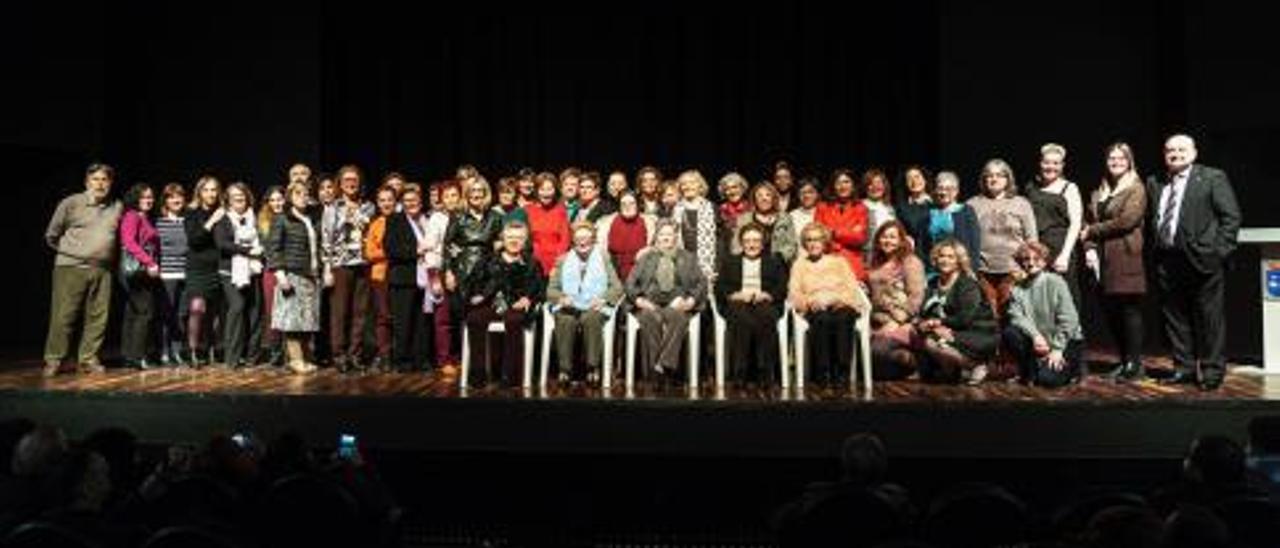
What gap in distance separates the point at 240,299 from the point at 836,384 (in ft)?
13.3

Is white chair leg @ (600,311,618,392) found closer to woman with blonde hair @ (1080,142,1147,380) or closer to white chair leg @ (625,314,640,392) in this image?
A: white chair leg @ (625,314,640,392)

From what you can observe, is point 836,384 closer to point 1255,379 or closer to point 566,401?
point 566,401

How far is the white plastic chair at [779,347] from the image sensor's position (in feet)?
22.1

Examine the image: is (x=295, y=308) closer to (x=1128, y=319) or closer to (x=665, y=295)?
(x=665, y=295)

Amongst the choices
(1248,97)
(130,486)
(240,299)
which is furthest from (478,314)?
(1248,97)

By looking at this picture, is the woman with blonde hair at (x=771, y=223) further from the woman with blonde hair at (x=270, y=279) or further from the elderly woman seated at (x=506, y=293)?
the woman with blonde hair at (x=270, y=279)

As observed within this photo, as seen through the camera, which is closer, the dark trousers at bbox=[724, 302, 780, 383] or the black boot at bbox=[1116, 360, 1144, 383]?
the black boot at bbox=[1116, 360, 1144, 383]

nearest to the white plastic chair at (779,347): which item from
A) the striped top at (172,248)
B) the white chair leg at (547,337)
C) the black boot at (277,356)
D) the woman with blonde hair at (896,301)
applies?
the woman with blonde hair at (896,301)

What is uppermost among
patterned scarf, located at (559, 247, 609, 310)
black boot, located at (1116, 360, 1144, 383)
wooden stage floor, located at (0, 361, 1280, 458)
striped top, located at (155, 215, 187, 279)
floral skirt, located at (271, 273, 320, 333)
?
striped top, located at (155, 215, 187, 279)

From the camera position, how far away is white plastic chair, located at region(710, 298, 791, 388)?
672 cm

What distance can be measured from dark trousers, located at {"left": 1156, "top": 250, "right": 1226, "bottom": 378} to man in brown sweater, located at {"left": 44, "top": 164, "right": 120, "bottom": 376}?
6.51 m

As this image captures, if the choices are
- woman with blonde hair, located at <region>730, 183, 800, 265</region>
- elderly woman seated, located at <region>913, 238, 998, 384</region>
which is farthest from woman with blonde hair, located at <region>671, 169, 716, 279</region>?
elderly woman seated, located at <region>913, 238, 998, 384</region>

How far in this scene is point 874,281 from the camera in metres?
7.18

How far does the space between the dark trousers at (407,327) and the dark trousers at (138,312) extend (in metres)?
1.72
